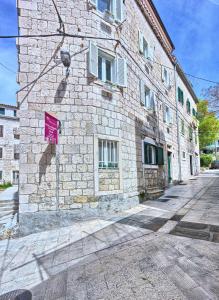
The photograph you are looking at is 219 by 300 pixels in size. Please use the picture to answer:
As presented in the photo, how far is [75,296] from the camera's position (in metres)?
2.94

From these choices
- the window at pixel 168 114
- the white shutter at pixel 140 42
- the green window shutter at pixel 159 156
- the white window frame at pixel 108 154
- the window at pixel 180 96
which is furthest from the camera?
the window at pixel 180 96

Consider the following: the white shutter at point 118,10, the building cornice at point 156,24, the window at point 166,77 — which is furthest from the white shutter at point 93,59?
the window at point 166,77

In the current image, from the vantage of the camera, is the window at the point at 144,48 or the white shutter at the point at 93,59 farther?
the window at the point at 144,48

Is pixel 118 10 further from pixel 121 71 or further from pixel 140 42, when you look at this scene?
pixel 121 71

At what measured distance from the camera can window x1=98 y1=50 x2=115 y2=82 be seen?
25.4 ft

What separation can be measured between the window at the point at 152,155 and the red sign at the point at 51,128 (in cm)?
493

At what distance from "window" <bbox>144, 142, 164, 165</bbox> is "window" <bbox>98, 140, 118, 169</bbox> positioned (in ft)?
8.92

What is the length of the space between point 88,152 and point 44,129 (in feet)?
4.89

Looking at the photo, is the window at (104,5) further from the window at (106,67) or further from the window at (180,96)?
the window at (180,96)

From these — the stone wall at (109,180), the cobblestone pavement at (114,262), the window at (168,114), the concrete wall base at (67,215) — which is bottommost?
the cobblestone pavement at (114,262)

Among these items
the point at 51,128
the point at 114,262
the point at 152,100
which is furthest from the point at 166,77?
the point at 114,262

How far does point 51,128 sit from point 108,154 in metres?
2.23

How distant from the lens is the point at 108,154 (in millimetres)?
7410

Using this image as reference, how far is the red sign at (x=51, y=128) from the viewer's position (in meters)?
5.89
